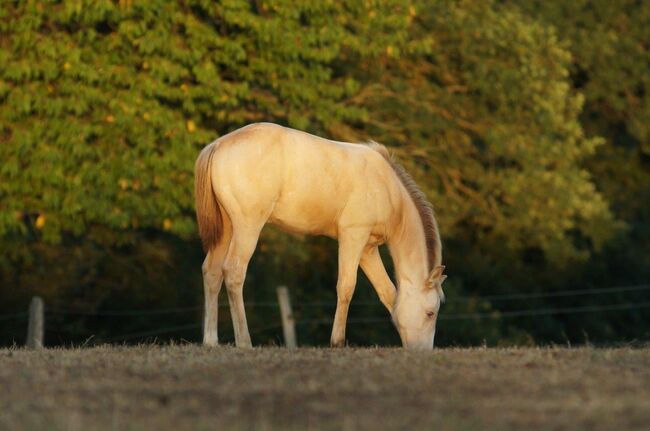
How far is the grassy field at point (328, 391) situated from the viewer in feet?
17.0

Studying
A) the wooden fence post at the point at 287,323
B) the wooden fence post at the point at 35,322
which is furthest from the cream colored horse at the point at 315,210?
the wooden fence post at the point at 287,323

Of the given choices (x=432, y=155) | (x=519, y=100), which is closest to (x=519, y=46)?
(x=519, y=100)

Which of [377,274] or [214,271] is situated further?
[377,274]

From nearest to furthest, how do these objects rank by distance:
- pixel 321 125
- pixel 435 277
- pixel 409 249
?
pixel 435 277 → pixel 409 249 → pixel 321 125

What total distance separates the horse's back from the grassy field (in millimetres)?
1969

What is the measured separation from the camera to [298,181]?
31.8 feet

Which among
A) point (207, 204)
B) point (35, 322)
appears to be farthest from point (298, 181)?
point (35, 322)

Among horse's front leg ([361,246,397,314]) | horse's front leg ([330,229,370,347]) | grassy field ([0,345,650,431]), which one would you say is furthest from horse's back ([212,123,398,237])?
grassy field ([0,345,650,431])

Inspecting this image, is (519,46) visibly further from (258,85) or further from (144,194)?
(144,194)

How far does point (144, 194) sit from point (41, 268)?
13.5 feet

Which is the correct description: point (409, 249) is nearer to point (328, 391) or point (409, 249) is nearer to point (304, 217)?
point (304, 217)

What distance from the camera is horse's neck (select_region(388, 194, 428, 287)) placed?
10.1 meters

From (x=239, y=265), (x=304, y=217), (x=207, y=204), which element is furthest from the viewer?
(x=304, y=217)

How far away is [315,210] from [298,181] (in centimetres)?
27
